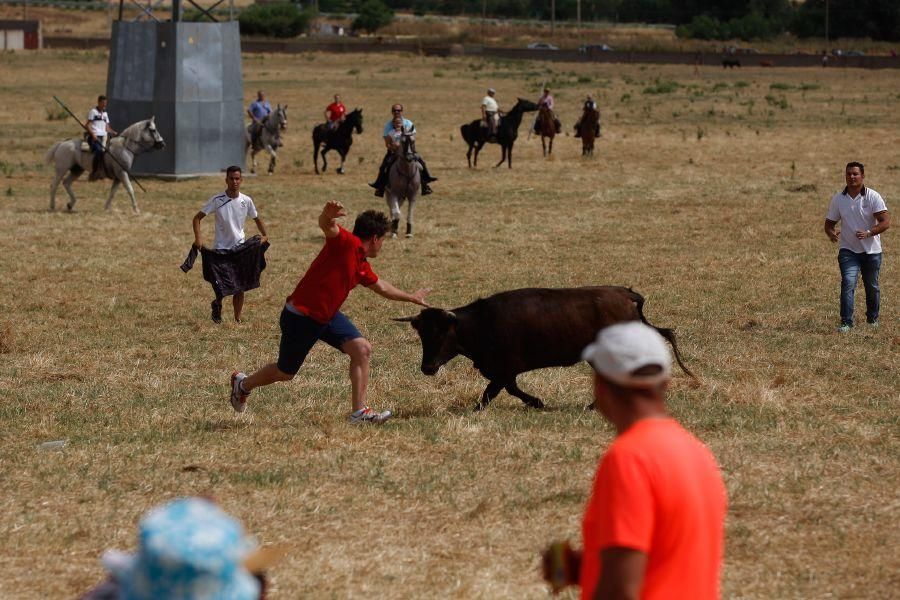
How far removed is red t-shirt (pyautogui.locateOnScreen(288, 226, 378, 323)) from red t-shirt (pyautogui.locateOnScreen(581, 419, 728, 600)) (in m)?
5.92

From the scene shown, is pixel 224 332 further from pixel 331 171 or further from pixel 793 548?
pixel 331 171

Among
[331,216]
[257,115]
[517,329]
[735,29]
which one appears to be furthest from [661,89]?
[735,29]

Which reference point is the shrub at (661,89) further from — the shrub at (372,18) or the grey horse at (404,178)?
the shrub at (372,18)

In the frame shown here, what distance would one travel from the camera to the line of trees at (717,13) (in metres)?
107

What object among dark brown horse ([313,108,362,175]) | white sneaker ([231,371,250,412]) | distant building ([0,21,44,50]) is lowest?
white sneaker ([231,371,250,412])

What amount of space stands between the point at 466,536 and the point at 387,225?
2.79m

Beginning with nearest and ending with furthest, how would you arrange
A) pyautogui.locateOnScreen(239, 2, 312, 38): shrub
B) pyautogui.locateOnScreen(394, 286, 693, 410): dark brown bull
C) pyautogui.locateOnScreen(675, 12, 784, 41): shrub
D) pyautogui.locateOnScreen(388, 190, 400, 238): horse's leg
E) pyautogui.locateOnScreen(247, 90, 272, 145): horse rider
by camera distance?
1. pyautogui.locateOnScreen(394, 286, 693, 410): dark brown bull
2. pyautogui.locateOnScreen(388, 190, 400, 238): horse's leg
3. pyautogui.locateOnScreen(247, 90, 272, 145): horse rider
4. pyautogui.locateOnScreen(239, 2, 312, 38): shrub
5. pyautogui.locateOnScreen(675, 12, 784, 41): shrub

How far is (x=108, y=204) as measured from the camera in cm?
2464

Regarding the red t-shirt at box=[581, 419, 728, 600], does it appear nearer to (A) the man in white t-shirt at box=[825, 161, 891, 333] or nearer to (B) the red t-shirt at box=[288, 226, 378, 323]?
(B) the red t-shirt at box=[288, 226, 378, 323]

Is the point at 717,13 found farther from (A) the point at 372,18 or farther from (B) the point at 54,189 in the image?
(B) the point at 54,189

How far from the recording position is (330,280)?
30.9 feet

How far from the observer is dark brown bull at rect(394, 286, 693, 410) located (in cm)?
1020

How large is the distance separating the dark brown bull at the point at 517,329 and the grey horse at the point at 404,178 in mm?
11575

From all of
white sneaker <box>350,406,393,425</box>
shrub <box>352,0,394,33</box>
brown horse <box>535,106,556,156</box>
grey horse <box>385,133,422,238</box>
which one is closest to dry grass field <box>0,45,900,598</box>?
white sneaker <box>350,406,393,425</box>
